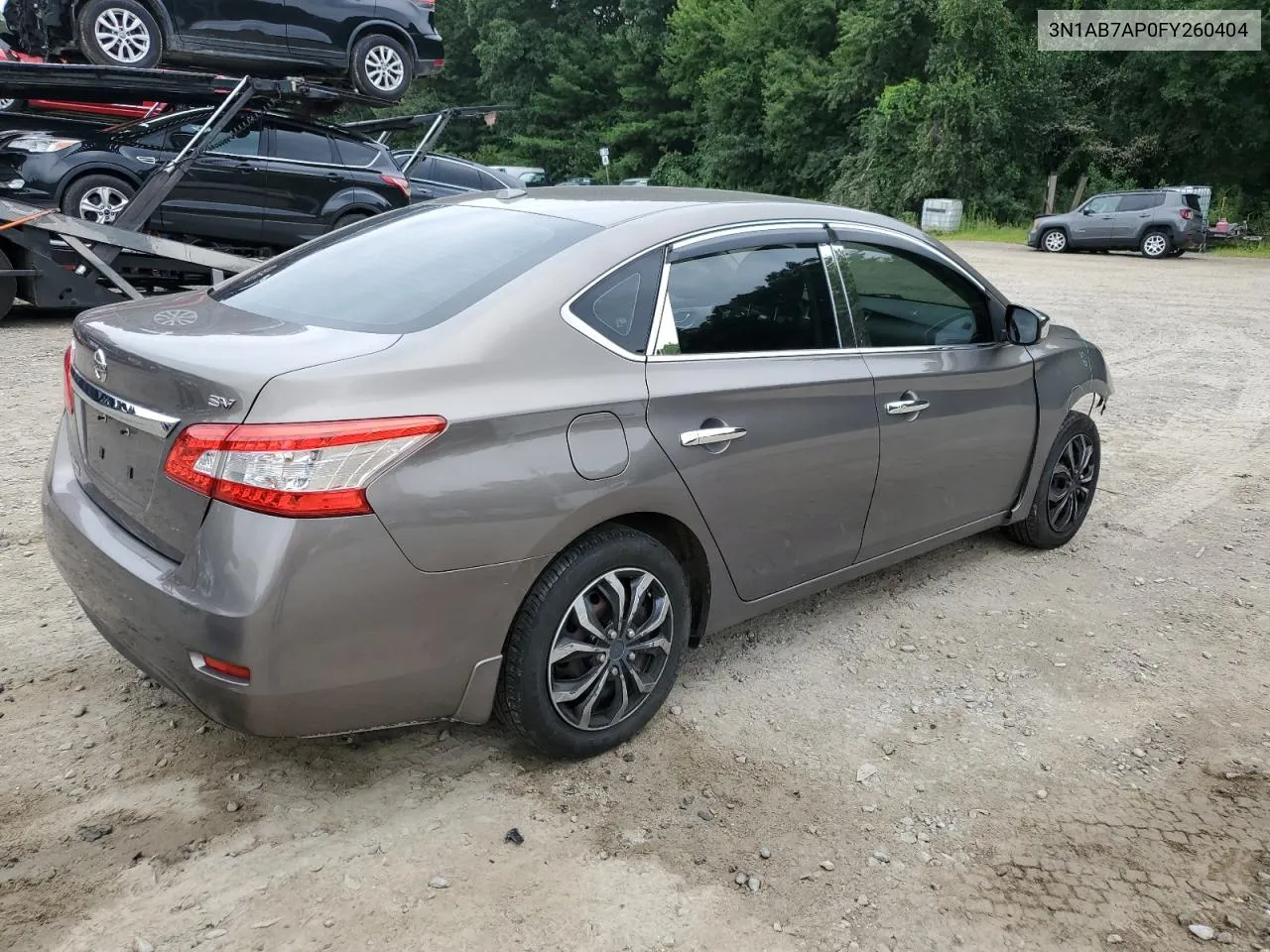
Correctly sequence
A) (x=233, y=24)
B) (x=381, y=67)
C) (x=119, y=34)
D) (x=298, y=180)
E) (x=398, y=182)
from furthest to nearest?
(x=381, y=67) < (x=398, y=182) < (x=298, y=180) < (x=233, y=24) < (x=119, y=34)

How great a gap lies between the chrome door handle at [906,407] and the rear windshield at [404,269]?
125 centimetres

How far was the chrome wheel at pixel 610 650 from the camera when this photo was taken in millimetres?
2752

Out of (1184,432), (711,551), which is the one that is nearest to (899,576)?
(711,551)

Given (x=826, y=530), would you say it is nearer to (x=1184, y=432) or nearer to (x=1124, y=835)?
(x=1124, y=835)

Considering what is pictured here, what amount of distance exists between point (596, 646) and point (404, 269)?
123 cm

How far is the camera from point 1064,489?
4.66 m

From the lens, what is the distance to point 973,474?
3998mm

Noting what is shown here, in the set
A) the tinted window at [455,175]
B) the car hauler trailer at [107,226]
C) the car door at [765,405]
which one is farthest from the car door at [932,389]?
the tinted window at [455,175]

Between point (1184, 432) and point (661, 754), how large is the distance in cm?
553

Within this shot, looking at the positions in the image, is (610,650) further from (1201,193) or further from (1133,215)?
(1201,193)

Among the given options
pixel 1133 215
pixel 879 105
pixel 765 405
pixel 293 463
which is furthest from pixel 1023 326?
pixel 879 105

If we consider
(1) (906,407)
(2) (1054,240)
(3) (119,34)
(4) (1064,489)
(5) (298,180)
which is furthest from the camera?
(2) (1054,240)

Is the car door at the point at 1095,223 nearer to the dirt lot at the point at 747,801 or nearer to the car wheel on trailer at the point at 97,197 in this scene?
the car wheel on trailer at the point at 97,197

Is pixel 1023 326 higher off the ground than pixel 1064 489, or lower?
higher
